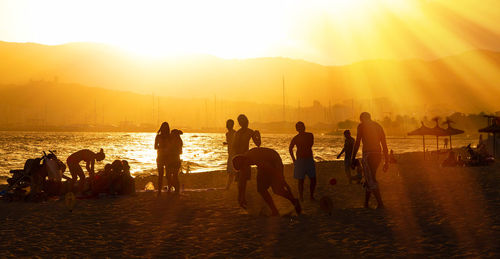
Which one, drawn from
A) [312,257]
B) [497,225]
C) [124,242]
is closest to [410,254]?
[312,257]

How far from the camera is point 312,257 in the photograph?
21.3ft

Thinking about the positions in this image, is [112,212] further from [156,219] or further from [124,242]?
[124,242]

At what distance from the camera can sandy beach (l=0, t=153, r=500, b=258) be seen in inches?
273

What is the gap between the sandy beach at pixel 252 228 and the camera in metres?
6.93

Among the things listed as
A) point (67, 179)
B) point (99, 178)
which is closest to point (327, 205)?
point (99, 178)

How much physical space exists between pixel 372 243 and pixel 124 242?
12.5 ft

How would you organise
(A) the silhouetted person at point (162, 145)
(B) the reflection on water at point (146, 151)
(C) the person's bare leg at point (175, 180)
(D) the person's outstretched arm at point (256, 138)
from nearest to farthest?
(D) the person's outstretched arm at point (256, 138)
(A) the silhouetted person at point (162, 145)
(C) the person's bare leg at point (175, 180)
(B) the reflection on water at point (146, 151)

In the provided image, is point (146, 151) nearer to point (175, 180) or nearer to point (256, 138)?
point (175, 180)

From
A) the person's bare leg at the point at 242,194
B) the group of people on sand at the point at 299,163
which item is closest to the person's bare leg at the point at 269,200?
the group of people on sand at the point at 299,163

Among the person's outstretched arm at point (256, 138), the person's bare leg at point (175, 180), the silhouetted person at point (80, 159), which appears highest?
the person's outstretched arm at point (256, 138)

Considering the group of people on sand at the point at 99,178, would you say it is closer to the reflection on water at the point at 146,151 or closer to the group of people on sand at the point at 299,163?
the group of people on sand at the point at 299,163

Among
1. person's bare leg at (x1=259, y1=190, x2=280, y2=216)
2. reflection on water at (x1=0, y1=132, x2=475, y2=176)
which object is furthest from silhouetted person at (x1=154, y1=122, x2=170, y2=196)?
reflection on water at (x1=0, y1=132, x2=475, y2=176)

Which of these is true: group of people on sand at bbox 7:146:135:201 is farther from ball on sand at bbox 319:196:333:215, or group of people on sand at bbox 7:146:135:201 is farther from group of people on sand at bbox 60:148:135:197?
ball on sand at bbox 319:196:333:215

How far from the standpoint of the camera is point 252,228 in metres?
8.54
